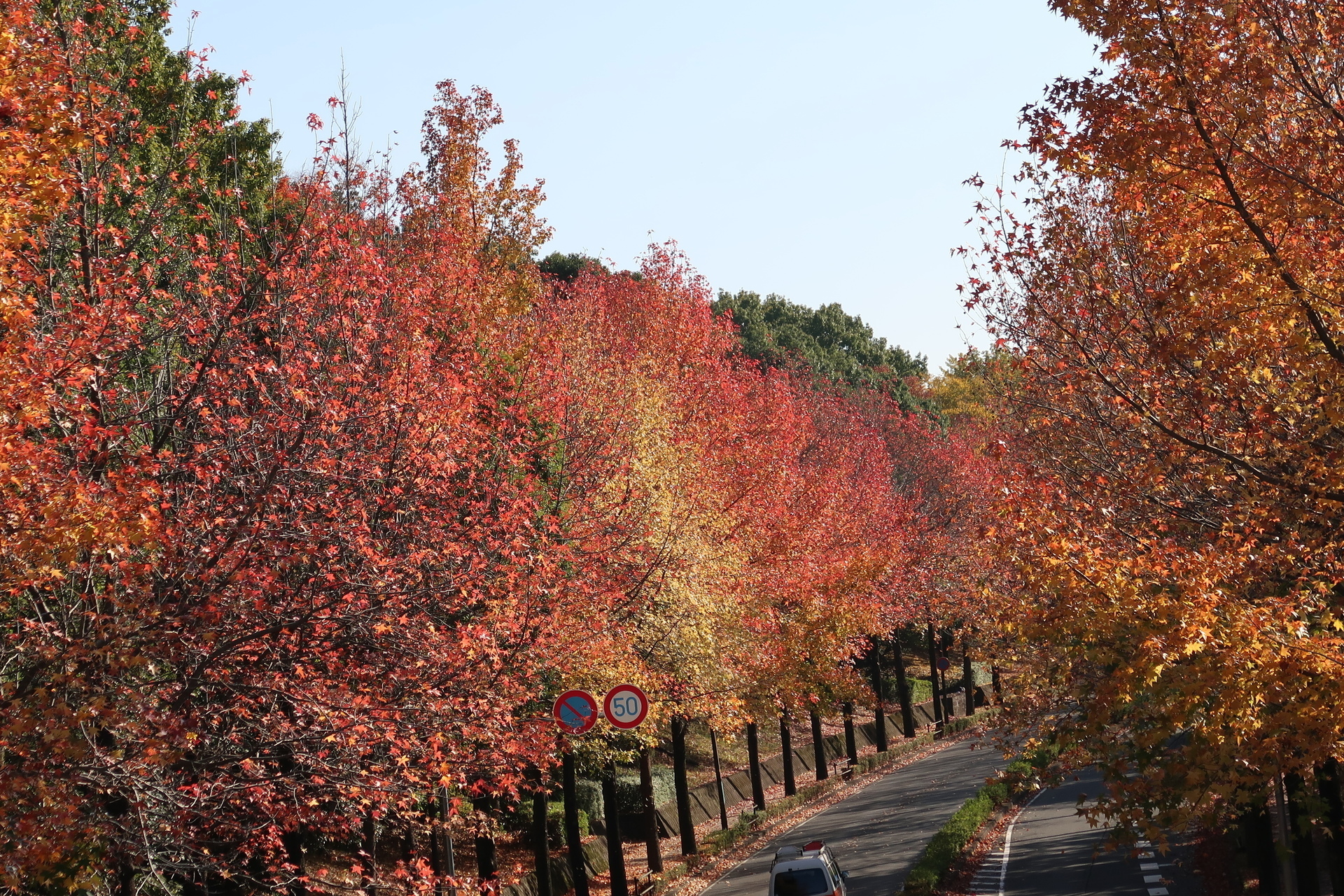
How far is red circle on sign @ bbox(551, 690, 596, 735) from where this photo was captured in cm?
1416

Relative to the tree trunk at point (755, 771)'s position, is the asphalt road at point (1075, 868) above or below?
below

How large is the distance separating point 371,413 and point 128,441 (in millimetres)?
2347

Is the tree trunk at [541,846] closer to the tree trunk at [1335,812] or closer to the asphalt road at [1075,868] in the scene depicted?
the asphalt road at [1075,868]

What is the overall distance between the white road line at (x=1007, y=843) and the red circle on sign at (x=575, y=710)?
12.3 meters

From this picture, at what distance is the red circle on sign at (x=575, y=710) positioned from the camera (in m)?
14.2

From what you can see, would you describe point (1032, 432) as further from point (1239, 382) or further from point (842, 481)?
point (842, 481)

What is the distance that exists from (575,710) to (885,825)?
18842 mm

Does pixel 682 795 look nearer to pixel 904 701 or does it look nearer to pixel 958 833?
pixel 958 833

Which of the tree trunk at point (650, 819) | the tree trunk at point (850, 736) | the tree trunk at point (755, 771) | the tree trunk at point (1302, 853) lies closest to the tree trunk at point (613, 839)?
the tree trunk at point (650, 819)

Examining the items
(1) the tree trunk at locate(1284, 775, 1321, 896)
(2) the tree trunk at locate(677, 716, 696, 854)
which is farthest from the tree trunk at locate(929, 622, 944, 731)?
(1) the tree trunk at locate(1284, 775, 1321, 896)

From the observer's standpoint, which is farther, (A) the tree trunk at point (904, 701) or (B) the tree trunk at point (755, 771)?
(A) the tree trunk at point (904, 701)

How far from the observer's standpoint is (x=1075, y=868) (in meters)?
23.9

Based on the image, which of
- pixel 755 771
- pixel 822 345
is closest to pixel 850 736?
pixel 755 771

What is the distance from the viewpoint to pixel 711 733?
33406mm
